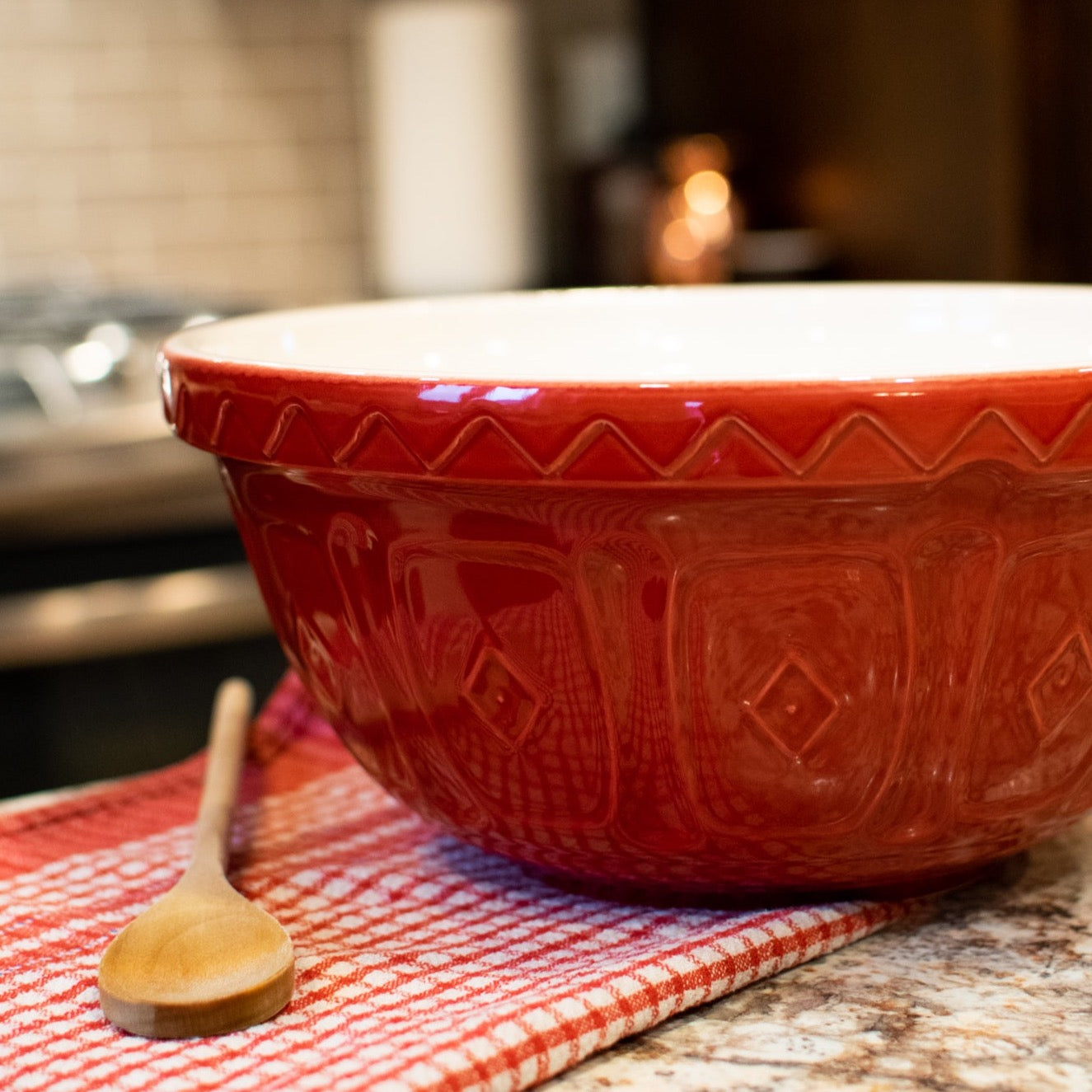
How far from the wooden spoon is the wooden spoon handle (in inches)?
1.1

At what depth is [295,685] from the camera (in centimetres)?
65

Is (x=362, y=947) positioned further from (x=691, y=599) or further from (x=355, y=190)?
(x=355, y=190)

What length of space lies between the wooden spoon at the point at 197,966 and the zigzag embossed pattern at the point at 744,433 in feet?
0.48

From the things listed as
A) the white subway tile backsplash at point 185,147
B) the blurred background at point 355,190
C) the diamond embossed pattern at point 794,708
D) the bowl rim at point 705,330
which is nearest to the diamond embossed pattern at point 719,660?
the diamond embossed pattern at point 794,708

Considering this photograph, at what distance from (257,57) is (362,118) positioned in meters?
0.20

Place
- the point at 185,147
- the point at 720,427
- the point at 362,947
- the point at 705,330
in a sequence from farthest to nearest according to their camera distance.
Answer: the point at 185,147 → the point at 705,330 → the point at 362,947 → the point at 720,427

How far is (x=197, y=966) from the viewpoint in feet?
1.27

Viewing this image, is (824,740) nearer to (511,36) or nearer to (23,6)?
(511,36)

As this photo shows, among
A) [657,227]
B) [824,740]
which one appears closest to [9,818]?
[824,740]

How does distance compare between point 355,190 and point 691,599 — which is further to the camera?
point 355,190

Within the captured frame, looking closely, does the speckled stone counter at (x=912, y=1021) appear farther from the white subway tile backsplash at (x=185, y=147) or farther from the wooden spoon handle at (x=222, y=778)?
the white subway tile backsplash at (x=185, y=147)

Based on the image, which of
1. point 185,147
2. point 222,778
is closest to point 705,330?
point 222,778

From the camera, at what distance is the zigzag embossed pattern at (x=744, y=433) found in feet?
1.06

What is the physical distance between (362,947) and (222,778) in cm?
12
